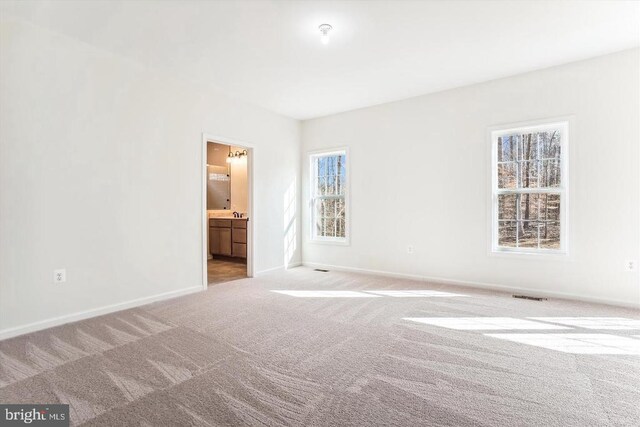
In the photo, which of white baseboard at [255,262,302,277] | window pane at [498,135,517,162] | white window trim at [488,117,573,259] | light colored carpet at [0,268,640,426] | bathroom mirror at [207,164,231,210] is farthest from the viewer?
bathroom mirror at [207,164,231,210]

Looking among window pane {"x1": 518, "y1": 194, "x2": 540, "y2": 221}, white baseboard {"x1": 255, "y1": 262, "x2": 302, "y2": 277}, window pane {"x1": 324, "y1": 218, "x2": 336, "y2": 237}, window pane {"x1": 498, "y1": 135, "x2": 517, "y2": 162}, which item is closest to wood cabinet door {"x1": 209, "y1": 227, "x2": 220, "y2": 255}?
white baseboard {"x1": 255, "y1": 262, "x2": 302, "y2": 277}

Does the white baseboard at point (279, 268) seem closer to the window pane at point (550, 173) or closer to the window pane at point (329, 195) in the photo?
the window pane at point (329, 195)

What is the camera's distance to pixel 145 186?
144 inches

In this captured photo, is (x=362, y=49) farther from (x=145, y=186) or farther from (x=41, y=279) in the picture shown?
(x=41, y=279)

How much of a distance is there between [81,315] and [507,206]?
16.7 ft

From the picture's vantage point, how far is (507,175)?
167 inches

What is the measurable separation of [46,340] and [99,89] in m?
2.40

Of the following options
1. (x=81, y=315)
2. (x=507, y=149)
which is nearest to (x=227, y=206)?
(x=81, y=315)

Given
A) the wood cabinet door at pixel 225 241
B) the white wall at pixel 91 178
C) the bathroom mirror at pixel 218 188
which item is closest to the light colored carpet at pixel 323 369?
the white wall at pixel 91 178

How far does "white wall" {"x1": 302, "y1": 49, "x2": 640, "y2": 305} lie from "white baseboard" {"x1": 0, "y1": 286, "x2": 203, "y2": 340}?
8.97 ft

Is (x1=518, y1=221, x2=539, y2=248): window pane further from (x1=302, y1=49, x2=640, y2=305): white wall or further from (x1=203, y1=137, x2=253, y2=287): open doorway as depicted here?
(x1=203, y1=137, x2=253, y2=287): open doorway

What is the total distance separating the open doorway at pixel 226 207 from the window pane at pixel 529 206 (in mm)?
4358

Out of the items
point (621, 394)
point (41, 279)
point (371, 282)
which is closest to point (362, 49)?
point (371, 282)

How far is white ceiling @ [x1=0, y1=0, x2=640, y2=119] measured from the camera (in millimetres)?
2648
